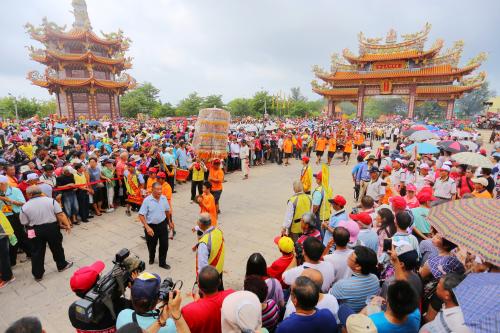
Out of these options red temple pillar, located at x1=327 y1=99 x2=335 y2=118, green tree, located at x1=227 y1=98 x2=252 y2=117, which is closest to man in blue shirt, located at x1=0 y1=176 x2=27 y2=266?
red temple pillar, located at x1=327 y1=99 x2=335 y2=118

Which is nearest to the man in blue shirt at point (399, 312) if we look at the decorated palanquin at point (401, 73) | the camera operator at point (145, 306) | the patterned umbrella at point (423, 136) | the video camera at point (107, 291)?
the camera operator at point (145, 306)

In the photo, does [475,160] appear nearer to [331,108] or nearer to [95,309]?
[95,309]

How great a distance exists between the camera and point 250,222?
706 cm

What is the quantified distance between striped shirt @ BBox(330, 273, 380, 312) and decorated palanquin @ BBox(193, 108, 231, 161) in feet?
16.9

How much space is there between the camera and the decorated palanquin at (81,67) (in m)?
25.7

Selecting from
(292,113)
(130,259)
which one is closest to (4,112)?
(292,113)

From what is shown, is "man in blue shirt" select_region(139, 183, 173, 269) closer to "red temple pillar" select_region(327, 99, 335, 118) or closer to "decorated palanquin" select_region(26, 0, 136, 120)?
"decorated palanquin" select_region(26, 0, 136, 120)

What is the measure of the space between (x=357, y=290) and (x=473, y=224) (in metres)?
1.04

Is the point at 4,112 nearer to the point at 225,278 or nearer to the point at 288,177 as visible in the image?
the point at 288,177

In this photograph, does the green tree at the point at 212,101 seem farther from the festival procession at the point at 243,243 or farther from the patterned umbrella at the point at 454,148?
the patterned umbrella at the point at 454,148

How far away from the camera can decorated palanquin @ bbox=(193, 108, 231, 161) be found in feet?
23.1

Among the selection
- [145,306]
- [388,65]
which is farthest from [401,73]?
[145,306]

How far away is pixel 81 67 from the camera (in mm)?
27172

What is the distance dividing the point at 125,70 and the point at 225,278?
32181 millimetres
